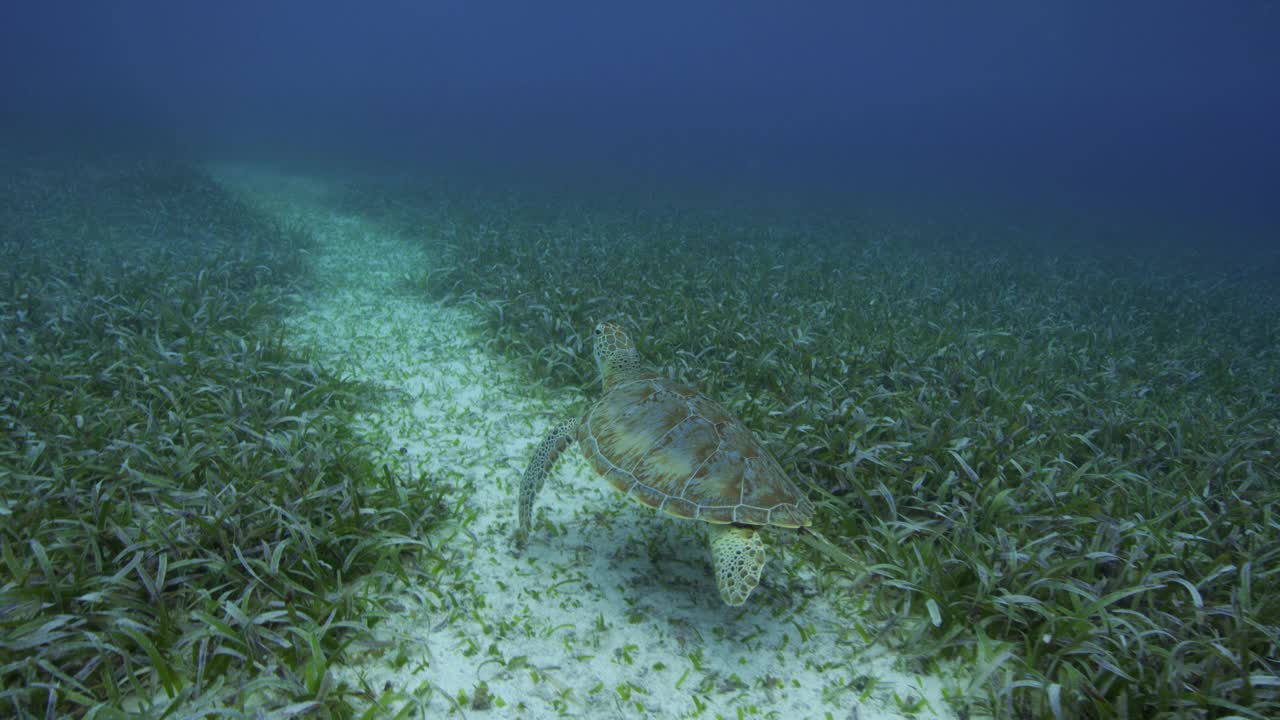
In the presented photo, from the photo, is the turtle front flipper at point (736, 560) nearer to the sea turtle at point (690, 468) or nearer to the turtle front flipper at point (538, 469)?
the sea turtle at point (690, 468)

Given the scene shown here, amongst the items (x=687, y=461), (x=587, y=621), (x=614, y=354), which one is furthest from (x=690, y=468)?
(x=614, y=354)

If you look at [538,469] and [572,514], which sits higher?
[538,469]

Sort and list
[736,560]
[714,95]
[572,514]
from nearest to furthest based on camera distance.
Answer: [736,560]
[572,514]
[714,95]

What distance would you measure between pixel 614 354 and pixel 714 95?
3739 inches

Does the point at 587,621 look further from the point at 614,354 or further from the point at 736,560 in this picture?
the point at 614,354

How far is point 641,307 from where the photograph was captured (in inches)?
244

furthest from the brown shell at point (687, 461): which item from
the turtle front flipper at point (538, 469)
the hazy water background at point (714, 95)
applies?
the hazy water background at point (714, 95)

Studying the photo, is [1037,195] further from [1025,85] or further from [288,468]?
[1025,85]

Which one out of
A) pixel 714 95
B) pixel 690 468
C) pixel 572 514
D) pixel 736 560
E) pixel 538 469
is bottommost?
pixel 572 514

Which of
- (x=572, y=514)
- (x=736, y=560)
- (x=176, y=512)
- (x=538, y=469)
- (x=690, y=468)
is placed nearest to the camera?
(x=736, y=560)

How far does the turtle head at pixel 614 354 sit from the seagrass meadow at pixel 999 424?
1086 mm

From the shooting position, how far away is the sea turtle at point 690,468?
93.0 inches

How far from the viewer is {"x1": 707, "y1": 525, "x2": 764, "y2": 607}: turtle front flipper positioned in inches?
85.0

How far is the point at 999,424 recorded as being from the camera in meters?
3.81
